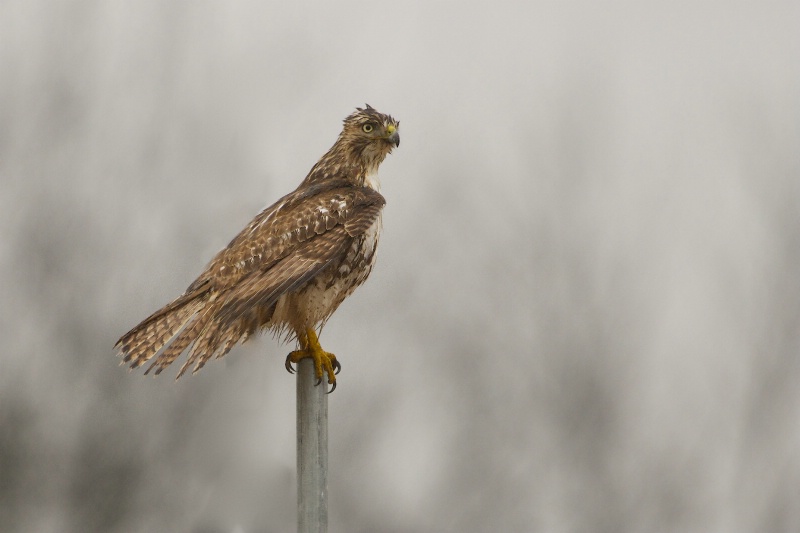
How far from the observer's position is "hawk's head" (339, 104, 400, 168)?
5535 millimetres

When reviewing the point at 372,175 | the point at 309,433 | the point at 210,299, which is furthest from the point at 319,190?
the point at 309,433

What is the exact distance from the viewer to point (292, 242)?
499cm

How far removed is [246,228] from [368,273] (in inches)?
26.0

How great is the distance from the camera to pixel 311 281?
16.3ft

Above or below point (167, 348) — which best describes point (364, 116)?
above

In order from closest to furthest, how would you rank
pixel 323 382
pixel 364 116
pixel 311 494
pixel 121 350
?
pixel 311 494 → pixel 323 382 → pixel 121 350 → pixel 364 116

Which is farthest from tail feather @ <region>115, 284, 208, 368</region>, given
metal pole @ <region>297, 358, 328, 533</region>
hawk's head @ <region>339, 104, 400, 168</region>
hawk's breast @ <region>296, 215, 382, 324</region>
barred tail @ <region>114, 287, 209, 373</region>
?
hawk's head @ <region>339, 104, 400, 168</region>

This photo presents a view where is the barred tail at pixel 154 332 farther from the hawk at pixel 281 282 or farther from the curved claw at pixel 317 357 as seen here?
the curved claw at pixel 317 357

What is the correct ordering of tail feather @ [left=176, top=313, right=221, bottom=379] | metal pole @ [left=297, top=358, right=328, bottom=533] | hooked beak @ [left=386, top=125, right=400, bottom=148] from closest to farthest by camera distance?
metal pole @ [left=297, top=358, right=328, bottom=533] → tail feather @ [left=176, top=313, right=221, bottom=379] → hooked beak @ [left=386, top=125, right=400, bottom=148]

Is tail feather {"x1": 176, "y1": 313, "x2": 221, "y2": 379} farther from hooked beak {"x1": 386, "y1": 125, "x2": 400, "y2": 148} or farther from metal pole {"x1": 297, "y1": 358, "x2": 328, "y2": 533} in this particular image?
hooked beak {"x1": 386, "y1": 125, "x2": 400, "y2": 148}

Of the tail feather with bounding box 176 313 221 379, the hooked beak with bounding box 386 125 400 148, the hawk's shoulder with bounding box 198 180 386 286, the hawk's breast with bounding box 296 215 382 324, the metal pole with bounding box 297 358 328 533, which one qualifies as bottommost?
the metal pole with bounding box 297 358 328 533

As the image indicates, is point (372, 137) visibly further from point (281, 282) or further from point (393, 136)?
point (281, 282)

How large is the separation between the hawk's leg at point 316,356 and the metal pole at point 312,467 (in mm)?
503

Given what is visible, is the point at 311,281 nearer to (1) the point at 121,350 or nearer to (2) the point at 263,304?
(2) the point at 263,304
